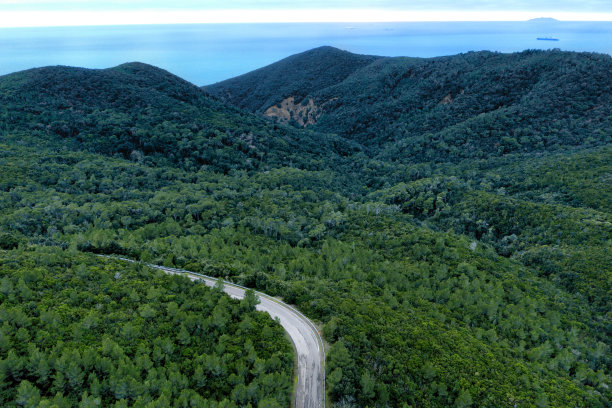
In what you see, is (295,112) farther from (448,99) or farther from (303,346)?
(303,346)

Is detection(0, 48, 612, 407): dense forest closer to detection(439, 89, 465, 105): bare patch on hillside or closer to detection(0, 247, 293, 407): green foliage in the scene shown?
detection(0, 247, 293, 407): green foliage

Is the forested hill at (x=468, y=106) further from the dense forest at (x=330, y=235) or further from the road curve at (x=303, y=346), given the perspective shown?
the road curve at (x=303, y=346)

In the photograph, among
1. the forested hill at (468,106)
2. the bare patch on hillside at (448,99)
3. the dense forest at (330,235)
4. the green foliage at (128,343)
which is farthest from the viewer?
the bare patch on hillside at (448,99)

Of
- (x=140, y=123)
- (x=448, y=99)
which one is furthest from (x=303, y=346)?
(x=448, y=99)

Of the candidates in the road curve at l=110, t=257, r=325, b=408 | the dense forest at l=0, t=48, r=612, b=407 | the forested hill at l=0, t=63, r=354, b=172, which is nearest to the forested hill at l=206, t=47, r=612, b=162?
the dense forest at l=0, t=48, r=612, b=407

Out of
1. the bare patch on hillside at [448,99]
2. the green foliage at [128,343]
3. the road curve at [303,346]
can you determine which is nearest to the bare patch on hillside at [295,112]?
the bare patch on hillside at [448,99]

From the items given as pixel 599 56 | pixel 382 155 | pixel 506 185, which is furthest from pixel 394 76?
pixel 506 185
